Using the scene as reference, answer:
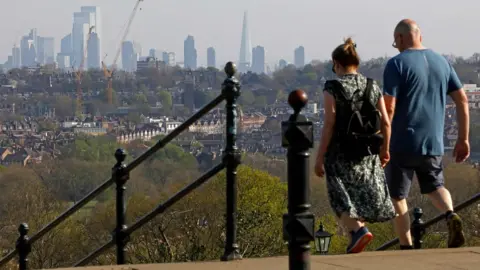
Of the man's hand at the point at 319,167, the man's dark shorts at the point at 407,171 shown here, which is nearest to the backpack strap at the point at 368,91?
the man's hand at the point at 319,167

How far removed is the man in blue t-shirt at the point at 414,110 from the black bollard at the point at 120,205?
64.8 inches

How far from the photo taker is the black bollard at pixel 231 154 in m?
7.50

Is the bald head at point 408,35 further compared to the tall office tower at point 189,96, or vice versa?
the tall office tower at point 189,96

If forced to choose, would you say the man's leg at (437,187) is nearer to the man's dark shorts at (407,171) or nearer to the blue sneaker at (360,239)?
the man's dark shorts at (407,171)

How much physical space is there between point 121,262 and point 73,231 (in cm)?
3699

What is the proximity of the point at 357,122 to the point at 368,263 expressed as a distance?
0.86 m

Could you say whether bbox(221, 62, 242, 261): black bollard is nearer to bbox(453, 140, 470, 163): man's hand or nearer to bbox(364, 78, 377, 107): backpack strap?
bbox(364, 78, 377, 107): backpack strap

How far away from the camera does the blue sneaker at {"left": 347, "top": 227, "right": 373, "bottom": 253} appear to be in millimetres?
7305

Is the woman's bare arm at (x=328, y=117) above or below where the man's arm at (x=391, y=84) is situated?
below

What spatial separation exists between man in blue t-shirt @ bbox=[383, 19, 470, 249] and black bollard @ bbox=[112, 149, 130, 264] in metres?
1.65

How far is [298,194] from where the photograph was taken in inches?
219

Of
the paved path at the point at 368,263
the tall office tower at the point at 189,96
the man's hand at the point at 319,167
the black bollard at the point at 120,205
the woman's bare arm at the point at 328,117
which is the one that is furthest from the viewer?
the tall office tower at the point at 189,96

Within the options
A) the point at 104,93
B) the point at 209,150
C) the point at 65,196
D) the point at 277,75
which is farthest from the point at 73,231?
the point at 104,93

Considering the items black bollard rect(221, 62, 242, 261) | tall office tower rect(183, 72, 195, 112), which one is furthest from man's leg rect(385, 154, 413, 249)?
tall office tower rect(183, 72, 195, 112)
